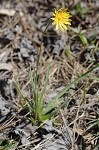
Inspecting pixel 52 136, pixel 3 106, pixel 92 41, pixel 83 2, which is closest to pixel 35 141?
pixel 52 136

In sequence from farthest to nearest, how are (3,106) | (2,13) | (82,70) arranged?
(2,13), (82,70), (3,106)

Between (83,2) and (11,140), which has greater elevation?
(83,2)

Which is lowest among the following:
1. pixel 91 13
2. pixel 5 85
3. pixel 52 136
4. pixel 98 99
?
pixel 52 136

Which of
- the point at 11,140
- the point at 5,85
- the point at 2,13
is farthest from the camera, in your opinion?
the point at 2,13

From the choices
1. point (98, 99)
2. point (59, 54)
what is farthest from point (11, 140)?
point (59, 54)

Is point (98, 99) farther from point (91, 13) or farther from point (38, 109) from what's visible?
point (91, 13)

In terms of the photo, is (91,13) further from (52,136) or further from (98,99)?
(52,136)

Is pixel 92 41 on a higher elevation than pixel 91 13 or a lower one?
lower

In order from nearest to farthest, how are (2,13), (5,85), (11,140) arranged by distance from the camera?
(11,140), (5,85), (2,13)

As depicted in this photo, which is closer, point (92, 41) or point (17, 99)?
point (17, 99)
